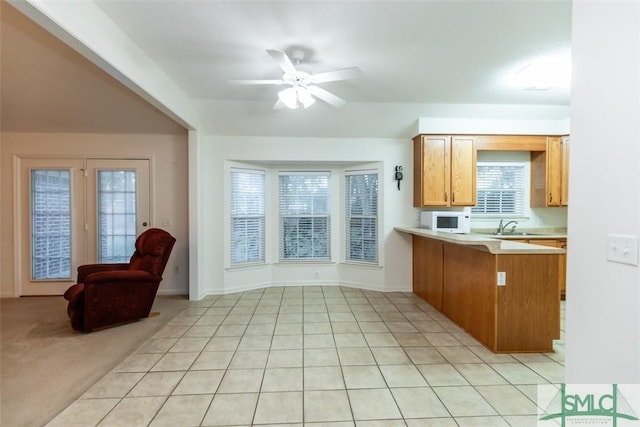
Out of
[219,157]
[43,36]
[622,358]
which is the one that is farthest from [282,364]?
[43,36]

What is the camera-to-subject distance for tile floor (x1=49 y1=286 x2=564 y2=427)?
69.3 inches

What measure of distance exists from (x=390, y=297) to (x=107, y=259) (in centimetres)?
441

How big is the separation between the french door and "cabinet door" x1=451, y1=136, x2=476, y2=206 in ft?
15.5

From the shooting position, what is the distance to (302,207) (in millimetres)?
4836

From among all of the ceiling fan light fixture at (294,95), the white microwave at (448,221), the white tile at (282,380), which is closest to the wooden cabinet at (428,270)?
the white microwave at (448,221)

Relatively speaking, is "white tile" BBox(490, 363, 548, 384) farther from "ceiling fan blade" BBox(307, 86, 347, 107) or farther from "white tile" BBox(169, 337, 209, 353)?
"ceiling fan blade" BBox(307, 86, 347, 107)

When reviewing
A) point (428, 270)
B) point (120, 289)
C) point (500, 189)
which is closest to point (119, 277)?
point (120, 289)

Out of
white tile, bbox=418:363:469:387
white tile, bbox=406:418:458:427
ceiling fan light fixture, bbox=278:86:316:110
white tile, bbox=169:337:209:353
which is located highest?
ceiling fan light fixture, bbox=278:86:316:110

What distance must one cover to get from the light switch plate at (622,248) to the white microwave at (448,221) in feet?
9.18

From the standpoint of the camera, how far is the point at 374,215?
14.9ft

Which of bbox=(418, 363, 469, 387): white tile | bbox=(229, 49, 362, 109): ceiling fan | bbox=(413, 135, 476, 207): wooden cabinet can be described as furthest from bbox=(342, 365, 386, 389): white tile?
bbox=(413, 135, 476, 207): wooden cabinet

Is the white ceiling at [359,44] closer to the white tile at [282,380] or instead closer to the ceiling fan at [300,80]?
the ceiling fan at [300,80]

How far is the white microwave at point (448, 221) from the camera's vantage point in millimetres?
4055

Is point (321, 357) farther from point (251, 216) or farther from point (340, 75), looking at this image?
point (251, 216)
